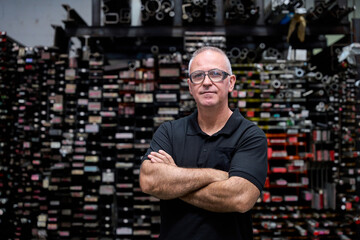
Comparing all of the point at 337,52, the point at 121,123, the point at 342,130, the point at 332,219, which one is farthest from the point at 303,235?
Result: the point at 121,123

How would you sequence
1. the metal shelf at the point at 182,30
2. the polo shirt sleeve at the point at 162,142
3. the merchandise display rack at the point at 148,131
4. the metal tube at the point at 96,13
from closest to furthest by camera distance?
the polo shirt sleeve at the point at 162,142 < the merchandise display rack at the point at 148,131 < the metal shelf at the point at 182,30 < the metal tube at the point at 96,13

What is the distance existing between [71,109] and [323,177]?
14.3ft

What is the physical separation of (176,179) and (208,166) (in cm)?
21

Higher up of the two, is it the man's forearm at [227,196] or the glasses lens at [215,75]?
the glasses lens at [215,75]

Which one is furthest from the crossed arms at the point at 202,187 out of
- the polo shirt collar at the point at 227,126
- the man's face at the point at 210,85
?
the man's face at the point at 210,85

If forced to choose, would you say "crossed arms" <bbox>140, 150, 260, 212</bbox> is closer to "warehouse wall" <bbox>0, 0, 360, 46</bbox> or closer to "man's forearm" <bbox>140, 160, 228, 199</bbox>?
"man's forearm" <bbox>140, 160, 228, 199</bbox>

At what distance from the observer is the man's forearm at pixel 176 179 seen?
1368 millimetres

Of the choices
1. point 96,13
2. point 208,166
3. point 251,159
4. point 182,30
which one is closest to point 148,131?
point 182,30

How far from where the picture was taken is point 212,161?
1.48m

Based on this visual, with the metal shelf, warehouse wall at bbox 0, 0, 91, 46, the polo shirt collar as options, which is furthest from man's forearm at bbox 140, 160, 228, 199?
warehouse wall at bbox 0, 0, 91, 46

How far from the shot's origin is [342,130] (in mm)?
4070

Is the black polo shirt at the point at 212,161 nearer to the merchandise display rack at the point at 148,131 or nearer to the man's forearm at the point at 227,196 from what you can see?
the man's forearm at the point at 227,196

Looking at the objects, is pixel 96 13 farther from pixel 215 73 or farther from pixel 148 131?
pixel 215 73

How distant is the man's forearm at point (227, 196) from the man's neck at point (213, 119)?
0.36 meters
